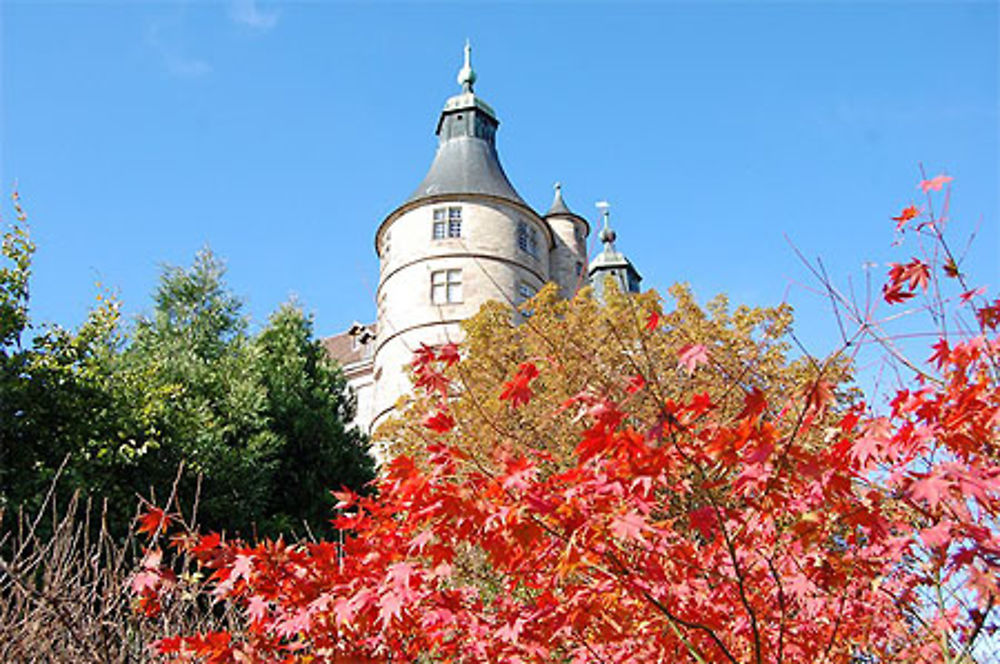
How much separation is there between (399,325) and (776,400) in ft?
45.8

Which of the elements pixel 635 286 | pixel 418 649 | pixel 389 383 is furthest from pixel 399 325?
pixel 418 649

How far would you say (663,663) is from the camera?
378 centimetres

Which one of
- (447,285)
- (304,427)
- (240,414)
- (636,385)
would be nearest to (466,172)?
(447,285)

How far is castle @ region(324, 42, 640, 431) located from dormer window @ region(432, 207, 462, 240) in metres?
0.03

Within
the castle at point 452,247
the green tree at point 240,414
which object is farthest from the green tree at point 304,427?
the castle at point 452,247

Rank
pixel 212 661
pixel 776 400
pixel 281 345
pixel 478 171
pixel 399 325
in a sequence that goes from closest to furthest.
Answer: pixel 212 661 → pixel 776 400 → pixel 281 345 → pixel 399 325 → pixel 478 171

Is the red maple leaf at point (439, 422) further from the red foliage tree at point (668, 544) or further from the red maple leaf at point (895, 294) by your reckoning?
the red maple leaf at point (895, 294)

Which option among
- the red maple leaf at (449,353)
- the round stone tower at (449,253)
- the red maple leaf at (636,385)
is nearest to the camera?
the red maple leaf at (636,385)

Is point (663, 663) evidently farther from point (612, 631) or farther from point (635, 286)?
point (635, 286)

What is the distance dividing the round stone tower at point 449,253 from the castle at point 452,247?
0.03 m

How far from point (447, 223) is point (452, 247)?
1070mm

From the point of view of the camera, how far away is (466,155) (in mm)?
27969

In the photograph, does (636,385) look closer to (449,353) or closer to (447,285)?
(449,353)

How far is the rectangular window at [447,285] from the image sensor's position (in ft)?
80.5
